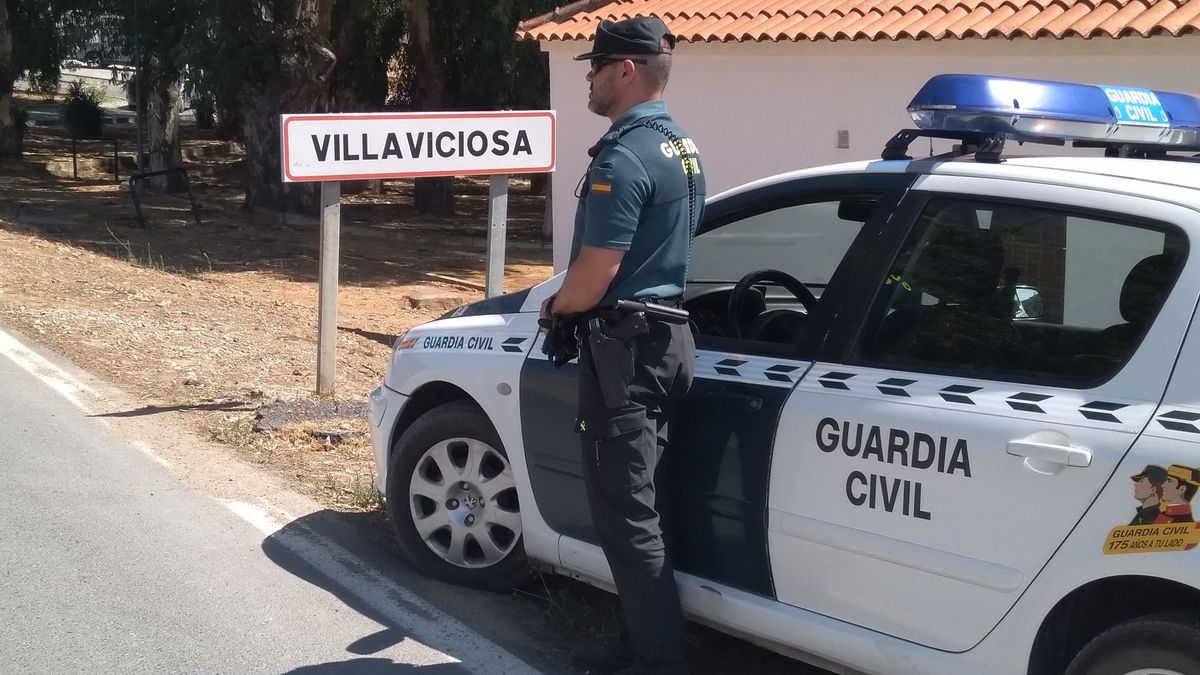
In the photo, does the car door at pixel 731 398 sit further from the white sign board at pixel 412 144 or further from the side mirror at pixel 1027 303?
the white sign board at pixel 412 144

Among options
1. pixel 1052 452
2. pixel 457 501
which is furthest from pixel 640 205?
pixel 457 501

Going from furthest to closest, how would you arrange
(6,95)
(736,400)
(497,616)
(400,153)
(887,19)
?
(6,95) < (887,19) < (400,153) < (497,616) < (736,400)

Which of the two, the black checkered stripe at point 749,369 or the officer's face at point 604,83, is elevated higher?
the officer's face at point 604,83

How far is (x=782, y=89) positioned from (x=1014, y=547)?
9695 mm

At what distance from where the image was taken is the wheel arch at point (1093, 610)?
2.93 metres

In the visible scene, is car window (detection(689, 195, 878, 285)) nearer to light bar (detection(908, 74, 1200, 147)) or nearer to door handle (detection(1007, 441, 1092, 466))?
light bar (detection(908, 74, 1200, 147))

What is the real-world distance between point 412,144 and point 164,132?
22.3m

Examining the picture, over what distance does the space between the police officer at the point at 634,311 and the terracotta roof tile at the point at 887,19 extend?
24.1 feet

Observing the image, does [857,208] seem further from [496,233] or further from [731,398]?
→ [496,233]

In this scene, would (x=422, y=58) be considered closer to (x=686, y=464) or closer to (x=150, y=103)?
(x=150, y=103)

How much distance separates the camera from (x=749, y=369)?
367cm

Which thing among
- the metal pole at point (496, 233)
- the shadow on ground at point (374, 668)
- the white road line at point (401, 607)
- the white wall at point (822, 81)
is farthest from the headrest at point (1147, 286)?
the white wall at point (822, 81)

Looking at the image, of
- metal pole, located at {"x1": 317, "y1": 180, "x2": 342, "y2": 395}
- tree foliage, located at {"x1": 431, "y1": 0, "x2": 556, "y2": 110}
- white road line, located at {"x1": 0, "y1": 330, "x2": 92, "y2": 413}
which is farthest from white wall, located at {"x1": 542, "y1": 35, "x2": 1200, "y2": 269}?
white road line, located at {"x1": 0, "y1": 330, "x2": 92, "y2": 413}

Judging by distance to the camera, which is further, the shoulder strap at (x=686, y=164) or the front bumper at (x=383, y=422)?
the front bumper at (x=383, y=422)
